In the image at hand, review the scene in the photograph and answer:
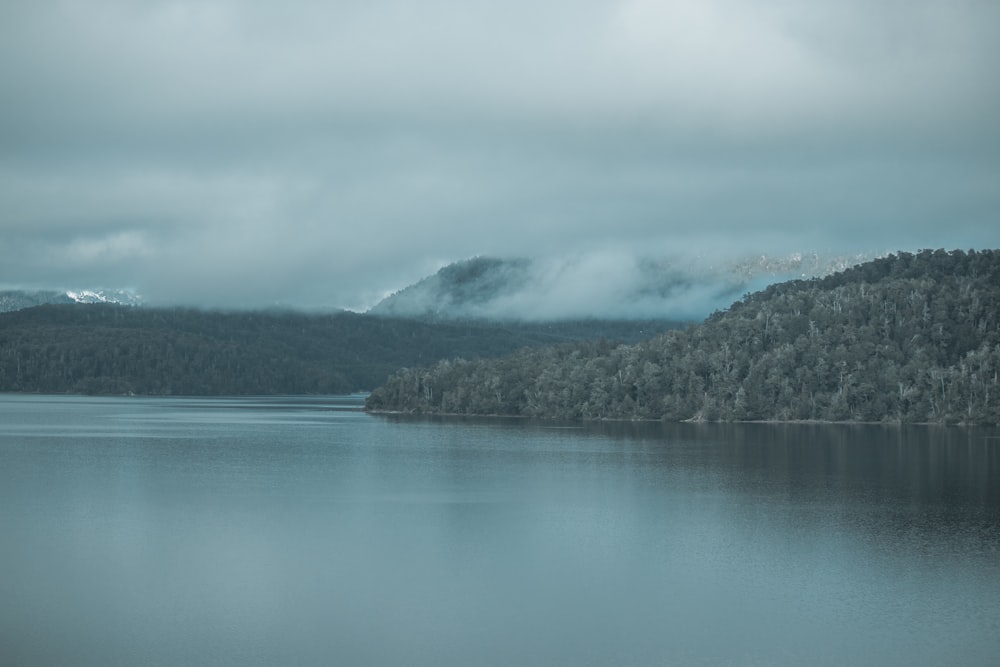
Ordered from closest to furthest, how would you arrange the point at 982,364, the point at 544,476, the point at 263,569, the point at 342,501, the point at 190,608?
1. the point at 190,608
2. the point at 263,569
3. the point at 342,501
4. the point at 544,476
5. the point at 982,364

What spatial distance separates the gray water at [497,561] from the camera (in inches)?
1507

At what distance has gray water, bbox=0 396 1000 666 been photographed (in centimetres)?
3828

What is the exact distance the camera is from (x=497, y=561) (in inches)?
2090

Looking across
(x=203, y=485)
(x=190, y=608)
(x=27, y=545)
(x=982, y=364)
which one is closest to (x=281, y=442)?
(x=203, y=485)

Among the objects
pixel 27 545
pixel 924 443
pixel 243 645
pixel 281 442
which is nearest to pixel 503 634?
pixel 243 645

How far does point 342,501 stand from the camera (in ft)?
247

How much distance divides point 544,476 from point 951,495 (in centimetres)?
3152

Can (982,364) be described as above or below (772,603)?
above

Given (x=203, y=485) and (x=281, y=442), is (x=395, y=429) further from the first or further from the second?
(x=203, y=485)

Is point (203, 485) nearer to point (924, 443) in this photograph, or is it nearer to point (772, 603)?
point (772, 603)

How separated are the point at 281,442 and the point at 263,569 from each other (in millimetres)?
81306

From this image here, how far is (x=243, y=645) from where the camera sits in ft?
123

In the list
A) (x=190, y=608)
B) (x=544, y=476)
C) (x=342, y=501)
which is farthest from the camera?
(x=544, y=476)

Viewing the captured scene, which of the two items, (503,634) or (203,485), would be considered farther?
(203,485)
